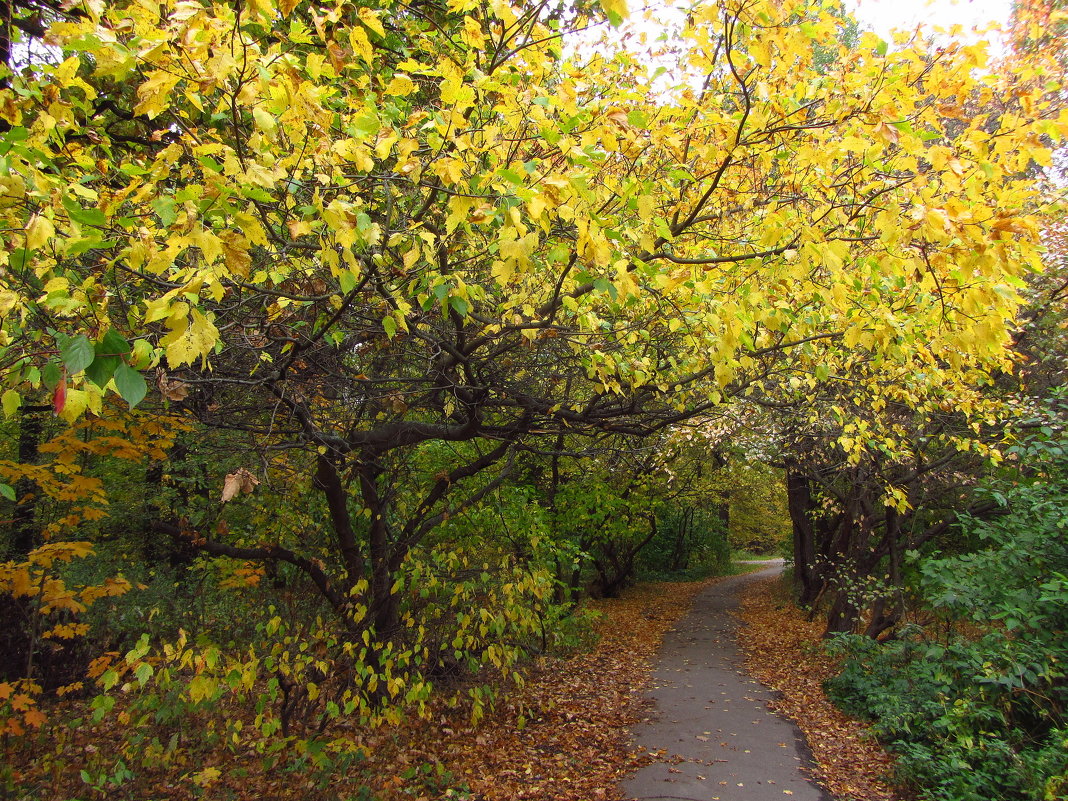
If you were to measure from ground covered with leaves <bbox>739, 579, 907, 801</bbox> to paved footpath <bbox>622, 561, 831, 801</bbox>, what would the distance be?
0.77 ft

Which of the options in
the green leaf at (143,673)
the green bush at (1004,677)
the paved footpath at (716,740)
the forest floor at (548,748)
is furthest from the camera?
the paved footpath at (716,740)

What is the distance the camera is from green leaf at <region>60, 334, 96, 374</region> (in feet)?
5.35

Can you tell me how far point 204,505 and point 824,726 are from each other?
8.40 meters

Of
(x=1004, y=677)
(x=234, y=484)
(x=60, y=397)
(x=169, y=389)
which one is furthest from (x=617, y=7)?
(x=1004, y=677)

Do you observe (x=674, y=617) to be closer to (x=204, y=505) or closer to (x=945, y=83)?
(x=204, y=505)

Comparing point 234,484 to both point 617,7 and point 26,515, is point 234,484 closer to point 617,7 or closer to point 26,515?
point 617,7

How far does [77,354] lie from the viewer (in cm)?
167

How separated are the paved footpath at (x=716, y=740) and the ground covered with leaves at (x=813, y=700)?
0.77 ft

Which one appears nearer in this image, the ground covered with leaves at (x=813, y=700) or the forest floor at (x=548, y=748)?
the forest floor at (x=548, y=748)

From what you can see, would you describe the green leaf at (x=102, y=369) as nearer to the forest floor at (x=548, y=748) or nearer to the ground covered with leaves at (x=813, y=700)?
the forest floor at (x=548, y=748)

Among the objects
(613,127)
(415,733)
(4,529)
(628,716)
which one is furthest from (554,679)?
(613,127)

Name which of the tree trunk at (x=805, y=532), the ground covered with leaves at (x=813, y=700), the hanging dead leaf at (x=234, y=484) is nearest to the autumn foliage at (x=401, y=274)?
the hanging dead leaf at (x=234, y=484)

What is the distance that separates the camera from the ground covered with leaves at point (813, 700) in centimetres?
648

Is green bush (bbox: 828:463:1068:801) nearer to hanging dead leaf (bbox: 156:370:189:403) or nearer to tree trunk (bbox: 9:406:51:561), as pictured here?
hanging dead leaf (bbox: 156:370:189:403)
